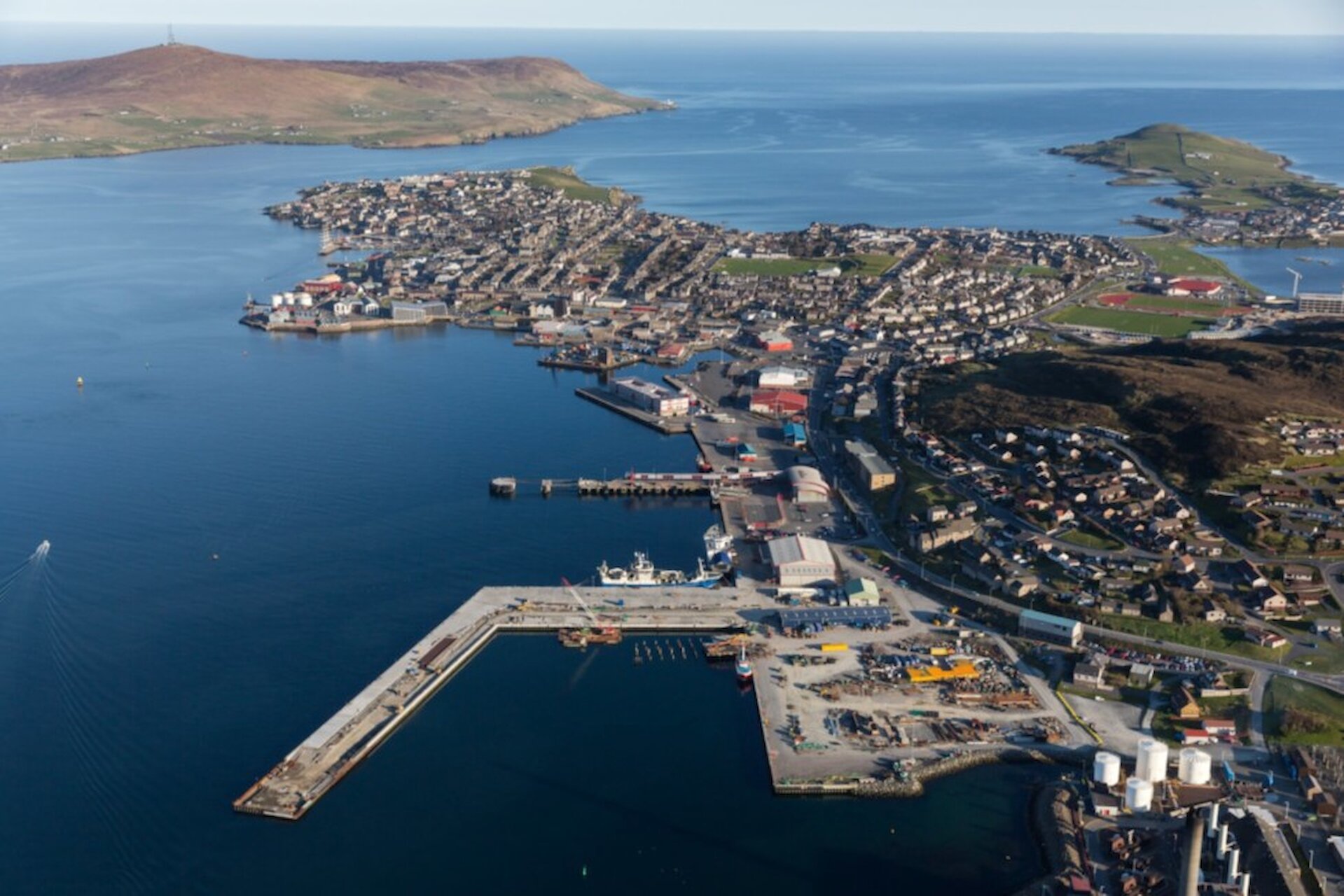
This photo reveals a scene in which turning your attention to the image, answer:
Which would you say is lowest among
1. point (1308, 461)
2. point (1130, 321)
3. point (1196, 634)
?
point (1196, 634)

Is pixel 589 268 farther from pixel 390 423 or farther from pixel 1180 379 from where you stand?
pixel 1180 379

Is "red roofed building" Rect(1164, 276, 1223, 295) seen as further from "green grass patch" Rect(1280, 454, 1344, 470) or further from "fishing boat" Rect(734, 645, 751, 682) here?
"fishing boat" Rect(734, 645, 751, 682)

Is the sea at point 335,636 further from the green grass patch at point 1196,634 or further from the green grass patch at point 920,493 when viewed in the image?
the green grass patch at point 1196,634

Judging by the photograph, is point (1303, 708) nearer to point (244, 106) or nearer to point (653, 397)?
point (653, 397)

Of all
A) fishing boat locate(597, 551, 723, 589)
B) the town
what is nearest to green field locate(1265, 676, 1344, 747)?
the town

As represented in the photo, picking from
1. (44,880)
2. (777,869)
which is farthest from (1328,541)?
(44,880)

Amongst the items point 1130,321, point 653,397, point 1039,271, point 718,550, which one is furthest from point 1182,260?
point 718,550

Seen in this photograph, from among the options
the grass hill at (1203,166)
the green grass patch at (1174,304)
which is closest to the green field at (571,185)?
the green grass patch at (1174,304)
